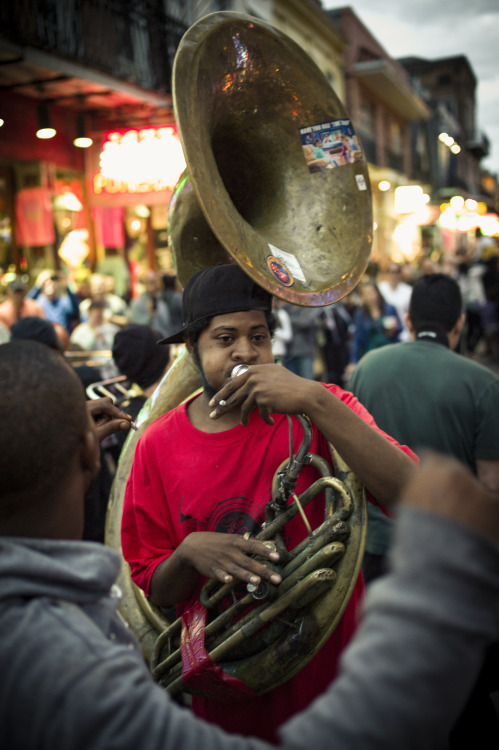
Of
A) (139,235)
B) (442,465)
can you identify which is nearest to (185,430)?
(442,465)

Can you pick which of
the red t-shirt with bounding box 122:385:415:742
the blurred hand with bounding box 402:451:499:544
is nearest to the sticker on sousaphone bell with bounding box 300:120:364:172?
the red t-shirt with bounding box 122:385:415:742

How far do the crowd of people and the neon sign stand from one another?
20.9ft

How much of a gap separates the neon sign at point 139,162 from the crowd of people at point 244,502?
6.37 meters

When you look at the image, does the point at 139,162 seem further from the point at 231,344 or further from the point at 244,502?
the point at 244,502

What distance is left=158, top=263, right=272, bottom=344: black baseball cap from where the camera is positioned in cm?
183

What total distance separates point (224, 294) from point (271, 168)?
0.65 meters

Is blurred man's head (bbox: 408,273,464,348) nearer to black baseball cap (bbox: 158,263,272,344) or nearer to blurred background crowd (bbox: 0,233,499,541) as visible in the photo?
blurred background crowd (bbox: 0,233,499,541)

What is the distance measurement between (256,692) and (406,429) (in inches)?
57.9

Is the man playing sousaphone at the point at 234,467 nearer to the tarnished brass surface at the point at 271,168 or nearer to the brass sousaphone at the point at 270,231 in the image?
the brass sousaphone at the point at 270,231

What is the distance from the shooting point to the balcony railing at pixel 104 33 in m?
8.47

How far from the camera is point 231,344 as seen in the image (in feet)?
6.06

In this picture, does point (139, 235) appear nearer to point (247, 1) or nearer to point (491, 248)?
point (247, 1)

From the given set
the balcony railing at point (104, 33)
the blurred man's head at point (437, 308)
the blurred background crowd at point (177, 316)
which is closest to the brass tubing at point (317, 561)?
the blurred man's head at point (437, 308)

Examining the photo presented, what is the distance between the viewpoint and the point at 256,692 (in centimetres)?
160
